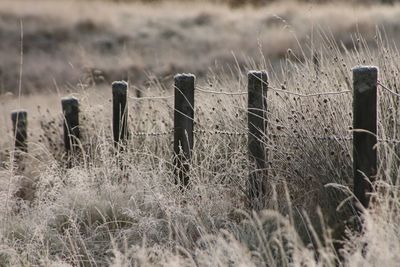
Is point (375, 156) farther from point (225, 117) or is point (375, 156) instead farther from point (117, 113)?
point (117, 113)

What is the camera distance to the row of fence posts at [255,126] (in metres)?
5.15

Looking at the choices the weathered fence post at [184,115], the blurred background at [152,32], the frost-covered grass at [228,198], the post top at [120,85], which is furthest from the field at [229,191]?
the blurred background at [152,32]

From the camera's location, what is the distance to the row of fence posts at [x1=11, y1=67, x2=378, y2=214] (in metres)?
5.15

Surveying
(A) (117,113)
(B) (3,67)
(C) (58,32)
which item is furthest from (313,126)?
(C) (58,32)

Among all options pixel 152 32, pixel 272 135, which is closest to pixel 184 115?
pixel 272 135

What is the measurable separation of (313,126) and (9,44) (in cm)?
Answer: 1976

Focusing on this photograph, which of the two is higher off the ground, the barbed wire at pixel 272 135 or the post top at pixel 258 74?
the post top at pixel 258 74

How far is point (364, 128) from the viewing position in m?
5.16

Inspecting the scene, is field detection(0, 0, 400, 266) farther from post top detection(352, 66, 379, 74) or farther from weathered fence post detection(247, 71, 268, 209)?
post top detection(352, 66, 379, 74)

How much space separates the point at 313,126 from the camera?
593 centimetres

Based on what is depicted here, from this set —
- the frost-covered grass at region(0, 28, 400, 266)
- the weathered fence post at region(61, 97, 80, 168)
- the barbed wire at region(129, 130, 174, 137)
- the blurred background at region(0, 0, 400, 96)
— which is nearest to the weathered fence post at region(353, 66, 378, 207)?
the frost-covered grass at region(0, 28, 400, 266)

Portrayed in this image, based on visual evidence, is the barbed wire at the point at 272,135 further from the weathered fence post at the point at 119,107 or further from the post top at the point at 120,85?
the post top at the point at 120,85

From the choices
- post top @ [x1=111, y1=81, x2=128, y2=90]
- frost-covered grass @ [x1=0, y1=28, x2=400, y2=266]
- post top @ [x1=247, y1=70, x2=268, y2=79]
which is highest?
post top @ [x1=247, y1=70, x2=268, y2=79]

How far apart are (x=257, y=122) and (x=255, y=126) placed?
0.15 ft
